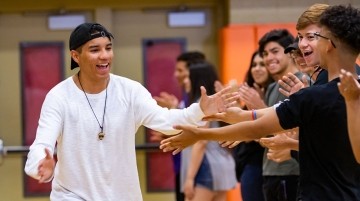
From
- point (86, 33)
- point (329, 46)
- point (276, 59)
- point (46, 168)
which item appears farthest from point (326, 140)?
point (276, 59)

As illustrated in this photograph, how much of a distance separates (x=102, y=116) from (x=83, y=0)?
4.25 metres

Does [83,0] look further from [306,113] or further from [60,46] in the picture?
[306,113]

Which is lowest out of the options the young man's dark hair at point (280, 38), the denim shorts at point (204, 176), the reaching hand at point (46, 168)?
the denim shorts at point (204, 176)

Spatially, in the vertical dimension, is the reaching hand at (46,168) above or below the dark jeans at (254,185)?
above

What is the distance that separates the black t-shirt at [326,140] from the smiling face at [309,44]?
27.8 inches

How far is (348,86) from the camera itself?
2.54 meters

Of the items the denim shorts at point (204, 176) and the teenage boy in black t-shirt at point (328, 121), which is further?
the denim shorts at point (204, 176)

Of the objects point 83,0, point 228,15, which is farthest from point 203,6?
point 83,0

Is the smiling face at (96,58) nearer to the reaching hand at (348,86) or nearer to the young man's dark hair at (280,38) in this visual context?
the young man's dark hair at (280,38)

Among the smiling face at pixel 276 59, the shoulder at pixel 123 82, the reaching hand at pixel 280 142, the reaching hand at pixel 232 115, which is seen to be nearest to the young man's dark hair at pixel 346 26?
the reaching hand at pixel 232 115

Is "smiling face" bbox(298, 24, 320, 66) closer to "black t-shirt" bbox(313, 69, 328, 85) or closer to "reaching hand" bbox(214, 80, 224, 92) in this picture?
"black t-shirt" bbox(313, 69, 328, 85)

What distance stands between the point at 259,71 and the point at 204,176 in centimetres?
91

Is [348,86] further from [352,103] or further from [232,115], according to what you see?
[232,115]

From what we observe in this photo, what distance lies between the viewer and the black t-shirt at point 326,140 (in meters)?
2.69
